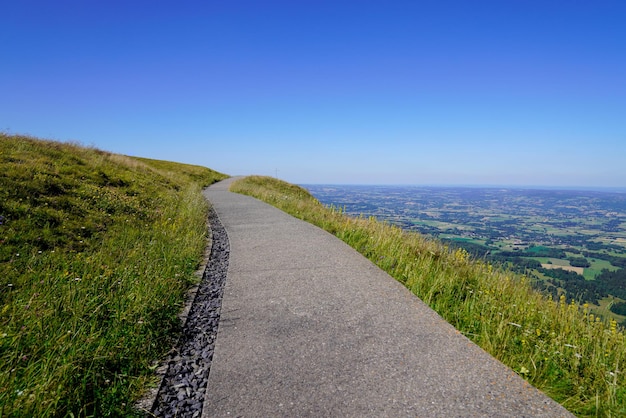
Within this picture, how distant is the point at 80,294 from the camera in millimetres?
4211

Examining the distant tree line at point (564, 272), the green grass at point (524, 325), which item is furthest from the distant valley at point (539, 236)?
the green grass at point (524, 325)

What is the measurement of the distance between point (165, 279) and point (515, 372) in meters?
4.87

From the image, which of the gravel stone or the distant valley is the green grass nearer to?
the distant valley

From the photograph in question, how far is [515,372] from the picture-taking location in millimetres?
3266

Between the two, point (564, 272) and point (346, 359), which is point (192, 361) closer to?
point (346, 359)

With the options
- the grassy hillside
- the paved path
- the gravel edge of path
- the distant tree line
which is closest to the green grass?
the paved path

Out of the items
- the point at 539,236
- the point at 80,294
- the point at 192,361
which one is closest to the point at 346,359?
the point at 192,361

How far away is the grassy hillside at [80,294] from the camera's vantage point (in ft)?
8.73

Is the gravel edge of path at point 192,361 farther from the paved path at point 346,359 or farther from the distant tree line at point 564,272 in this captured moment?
the distant tree line at point 564,272

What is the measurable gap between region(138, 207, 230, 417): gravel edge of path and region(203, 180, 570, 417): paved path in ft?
0.40

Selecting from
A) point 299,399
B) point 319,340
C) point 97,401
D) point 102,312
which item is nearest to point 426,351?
point 319,340

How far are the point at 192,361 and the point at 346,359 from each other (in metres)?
1.66

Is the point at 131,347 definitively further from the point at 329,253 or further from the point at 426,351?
the point at 329,253

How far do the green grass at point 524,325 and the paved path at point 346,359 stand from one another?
285 mm
